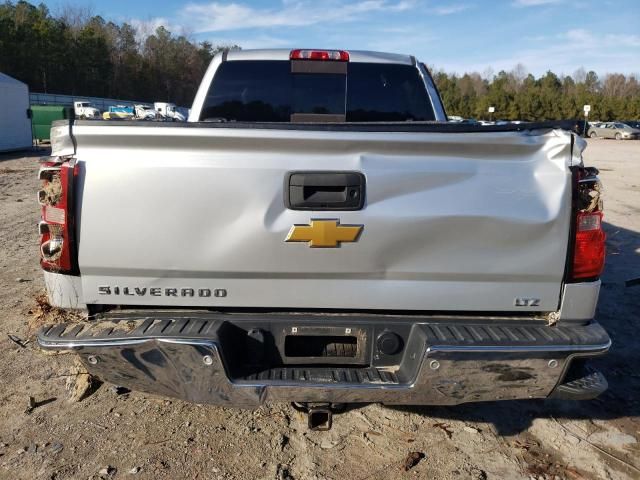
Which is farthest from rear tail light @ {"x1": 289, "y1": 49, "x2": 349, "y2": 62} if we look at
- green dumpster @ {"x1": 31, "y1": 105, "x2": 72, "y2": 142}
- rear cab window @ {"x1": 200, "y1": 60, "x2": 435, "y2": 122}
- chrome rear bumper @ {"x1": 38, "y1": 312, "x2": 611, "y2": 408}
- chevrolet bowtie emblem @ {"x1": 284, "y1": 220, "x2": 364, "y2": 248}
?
green dumpster @ {"x1": 31, "y1": 105, "x2": 72, "y2": 142}

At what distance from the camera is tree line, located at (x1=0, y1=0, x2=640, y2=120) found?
65.9m

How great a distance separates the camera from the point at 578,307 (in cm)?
267

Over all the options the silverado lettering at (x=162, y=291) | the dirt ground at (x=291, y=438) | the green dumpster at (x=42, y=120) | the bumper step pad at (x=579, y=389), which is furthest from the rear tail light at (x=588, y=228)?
the green dumpster at (x=42, y=120)

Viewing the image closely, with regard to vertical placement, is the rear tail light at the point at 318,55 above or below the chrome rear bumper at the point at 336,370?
above

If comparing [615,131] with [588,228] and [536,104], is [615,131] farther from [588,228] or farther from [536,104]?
[588,228]

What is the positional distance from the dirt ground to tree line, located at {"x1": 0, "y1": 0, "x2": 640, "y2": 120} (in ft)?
226

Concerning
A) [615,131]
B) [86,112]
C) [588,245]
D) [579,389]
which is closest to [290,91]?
[588,245]

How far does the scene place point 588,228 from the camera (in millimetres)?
2604

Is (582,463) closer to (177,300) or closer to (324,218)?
(324,218)

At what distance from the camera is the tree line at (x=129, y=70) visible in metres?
65.9

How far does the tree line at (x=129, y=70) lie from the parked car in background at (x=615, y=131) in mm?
12153

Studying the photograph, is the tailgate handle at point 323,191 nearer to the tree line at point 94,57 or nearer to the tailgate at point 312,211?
the tailgate at point 312,211

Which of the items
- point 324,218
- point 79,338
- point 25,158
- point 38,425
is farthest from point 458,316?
point 25,158

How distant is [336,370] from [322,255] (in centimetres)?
58
